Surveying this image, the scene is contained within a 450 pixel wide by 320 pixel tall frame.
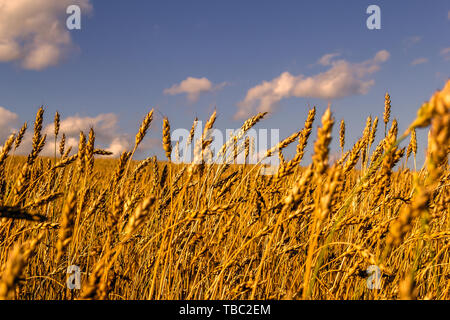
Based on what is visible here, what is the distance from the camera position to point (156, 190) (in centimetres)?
293

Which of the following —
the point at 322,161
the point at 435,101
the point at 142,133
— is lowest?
the point at 322,161
